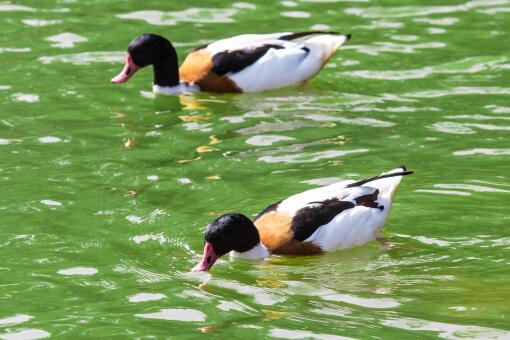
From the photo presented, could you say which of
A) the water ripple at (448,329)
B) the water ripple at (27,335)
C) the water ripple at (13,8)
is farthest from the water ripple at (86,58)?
the water ripple at (448,329)

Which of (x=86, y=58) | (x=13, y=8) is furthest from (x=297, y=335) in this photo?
(x=13, y=8)

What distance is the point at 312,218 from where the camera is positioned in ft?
37.8

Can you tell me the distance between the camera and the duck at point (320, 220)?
11477mm

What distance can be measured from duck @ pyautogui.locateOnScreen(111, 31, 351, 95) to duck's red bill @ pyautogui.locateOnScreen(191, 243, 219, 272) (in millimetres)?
5611

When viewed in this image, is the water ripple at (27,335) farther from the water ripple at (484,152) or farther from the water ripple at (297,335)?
the water ripple at (484,152)

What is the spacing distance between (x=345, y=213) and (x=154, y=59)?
18.0 ft

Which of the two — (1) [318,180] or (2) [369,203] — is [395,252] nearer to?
(2) [369,203]

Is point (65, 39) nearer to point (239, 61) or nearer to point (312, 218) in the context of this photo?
point (239, 61)

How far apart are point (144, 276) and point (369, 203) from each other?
2012 millimetres

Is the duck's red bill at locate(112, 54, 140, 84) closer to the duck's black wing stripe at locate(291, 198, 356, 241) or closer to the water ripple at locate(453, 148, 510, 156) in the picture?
the water ripple at locate(453, 148, 510, 156)

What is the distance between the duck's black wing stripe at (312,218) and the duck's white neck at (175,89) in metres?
5.15

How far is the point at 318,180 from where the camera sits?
1297 cm

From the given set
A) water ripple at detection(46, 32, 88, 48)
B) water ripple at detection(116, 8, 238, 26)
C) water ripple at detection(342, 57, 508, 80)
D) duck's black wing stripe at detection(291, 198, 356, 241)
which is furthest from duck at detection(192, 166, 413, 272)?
water ripple at detection(116, 8, 238, 26)

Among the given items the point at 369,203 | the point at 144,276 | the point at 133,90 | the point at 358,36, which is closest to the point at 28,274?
the point at 144,276
